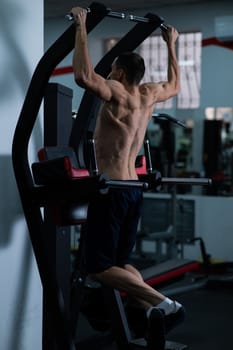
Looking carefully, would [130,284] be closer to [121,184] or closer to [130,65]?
[121,184]

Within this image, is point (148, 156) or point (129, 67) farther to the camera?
point (148, 156)

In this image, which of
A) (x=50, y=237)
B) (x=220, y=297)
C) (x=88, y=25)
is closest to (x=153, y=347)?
(x=50, y=237)

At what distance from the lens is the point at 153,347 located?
9.43ft

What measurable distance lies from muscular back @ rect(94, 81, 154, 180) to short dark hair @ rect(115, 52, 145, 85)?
Answer: 0.06 metres

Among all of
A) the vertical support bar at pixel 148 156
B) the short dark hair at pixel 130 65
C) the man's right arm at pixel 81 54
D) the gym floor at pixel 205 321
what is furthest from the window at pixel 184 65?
the man's right arm at pixel 81 54

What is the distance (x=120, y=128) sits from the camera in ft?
9.29

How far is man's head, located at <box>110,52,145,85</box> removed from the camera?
284cm

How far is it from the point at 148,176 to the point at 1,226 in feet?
2.76

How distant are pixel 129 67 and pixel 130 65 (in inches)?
0.5

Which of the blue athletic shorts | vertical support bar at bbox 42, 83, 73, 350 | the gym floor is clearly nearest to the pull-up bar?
vertical support bar at bbox 42, 83, 73, 350

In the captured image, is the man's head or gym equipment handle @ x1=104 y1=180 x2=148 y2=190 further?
the man's head

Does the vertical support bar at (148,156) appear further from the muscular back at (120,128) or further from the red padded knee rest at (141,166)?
the muscular back at (120,128)

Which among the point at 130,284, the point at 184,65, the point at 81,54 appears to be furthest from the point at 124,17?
the point at 184,65

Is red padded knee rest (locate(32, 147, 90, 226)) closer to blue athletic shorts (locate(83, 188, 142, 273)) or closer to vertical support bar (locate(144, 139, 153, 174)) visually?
blue athletic shorts (locate(83, 188, 142, 273))
